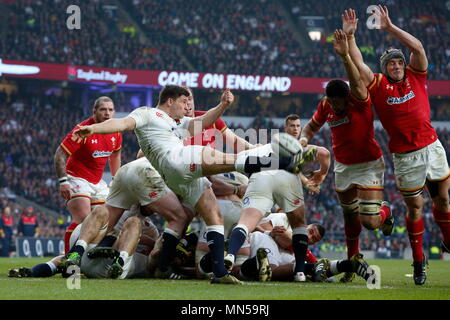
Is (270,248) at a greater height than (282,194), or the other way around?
(282,194)

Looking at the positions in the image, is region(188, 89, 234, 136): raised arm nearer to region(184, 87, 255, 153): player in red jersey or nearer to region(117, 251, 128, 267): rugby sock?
region(184, 87, 255, 153): player in red jersey

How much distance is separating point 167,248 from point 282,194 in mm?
1419

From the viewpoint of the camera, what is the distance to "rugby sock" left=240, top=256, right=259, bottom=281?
8219 millimetres

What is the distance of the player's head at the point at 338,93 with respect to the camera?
8281mm

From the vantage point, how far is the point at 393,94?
27.1ft

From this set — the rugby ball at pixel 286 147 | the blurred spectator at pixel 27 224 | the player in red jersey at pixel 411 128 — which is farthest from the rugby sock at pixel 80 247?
the blurred spectator at pixel 27 224

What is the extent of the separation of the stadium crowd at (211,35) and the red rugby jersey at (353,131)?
94.4 feet

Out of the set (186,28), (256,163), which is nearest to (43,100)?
(186,28)

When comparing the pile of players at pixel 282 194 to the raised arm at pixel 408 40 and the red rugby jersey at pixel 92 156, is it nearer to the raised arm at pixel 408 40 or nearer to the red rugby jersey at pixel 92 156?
the raised arm at pixel 408 40

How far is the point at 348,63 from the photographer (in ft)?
25.8

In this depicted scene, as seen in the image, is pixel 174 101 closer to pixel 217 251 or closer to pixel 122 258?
pixel 217 251

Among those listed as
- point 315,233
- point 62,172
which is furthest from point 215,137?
point 62,172

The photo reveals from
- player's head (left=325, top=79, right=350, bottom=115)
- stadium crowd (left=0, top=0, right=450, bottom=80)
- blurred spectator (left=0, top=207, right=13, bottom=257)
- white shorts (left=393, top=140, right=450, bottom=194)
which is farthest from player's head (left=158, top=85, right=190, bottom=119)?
stadium crowd (left=0, top=0, right=450, bottom=80)
